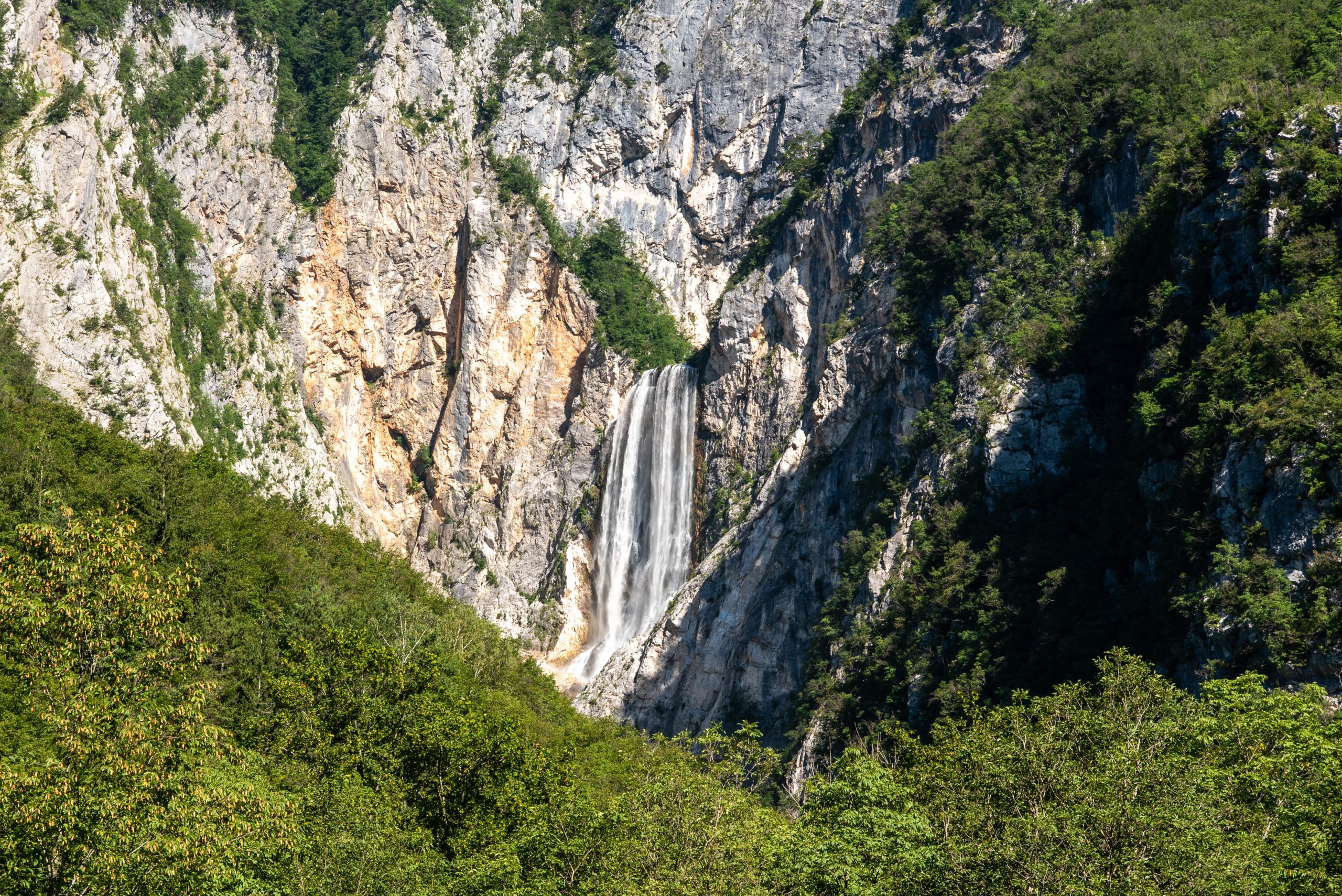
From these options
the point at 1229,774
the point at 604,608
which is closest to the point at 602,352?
the point at 604,608

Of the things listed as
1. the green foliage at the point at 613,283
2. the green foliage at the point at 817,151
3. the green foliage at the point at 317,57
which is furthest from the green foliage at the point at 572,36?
the green foliage at the point at 817,151

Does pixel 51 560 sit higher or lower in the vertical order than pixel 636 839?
higher

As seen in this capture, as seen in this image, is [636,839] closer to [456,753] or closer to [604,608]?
[456,753]

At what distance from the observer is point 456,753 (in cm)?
3234

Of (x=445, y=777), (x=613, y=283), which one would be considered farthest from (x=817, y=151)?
(x=445, y=777)

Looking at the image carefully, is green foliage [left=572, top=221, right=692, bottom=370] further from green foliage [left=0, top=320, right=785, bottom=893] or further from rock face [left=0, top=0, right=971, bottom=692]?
green foliage [left=0, top=320, right=785, bottom=893]

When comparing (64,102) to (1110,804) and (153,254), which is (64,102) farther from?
(1110,804)

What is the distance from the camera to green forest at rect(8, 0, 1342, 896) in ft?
73.4

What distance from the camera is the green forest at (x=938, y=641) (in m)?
22.4

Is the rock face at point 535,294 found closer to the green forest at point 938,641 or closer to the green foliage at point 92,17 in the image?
the green foliage at point 92,17

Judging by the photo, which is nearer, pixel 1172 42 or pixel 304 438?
pixel 1172 42

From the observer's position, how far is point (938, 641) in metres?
54.0

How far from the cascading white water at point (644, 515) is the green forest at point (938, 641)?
21687mm

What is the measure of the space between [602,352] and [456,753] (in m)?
64.3
